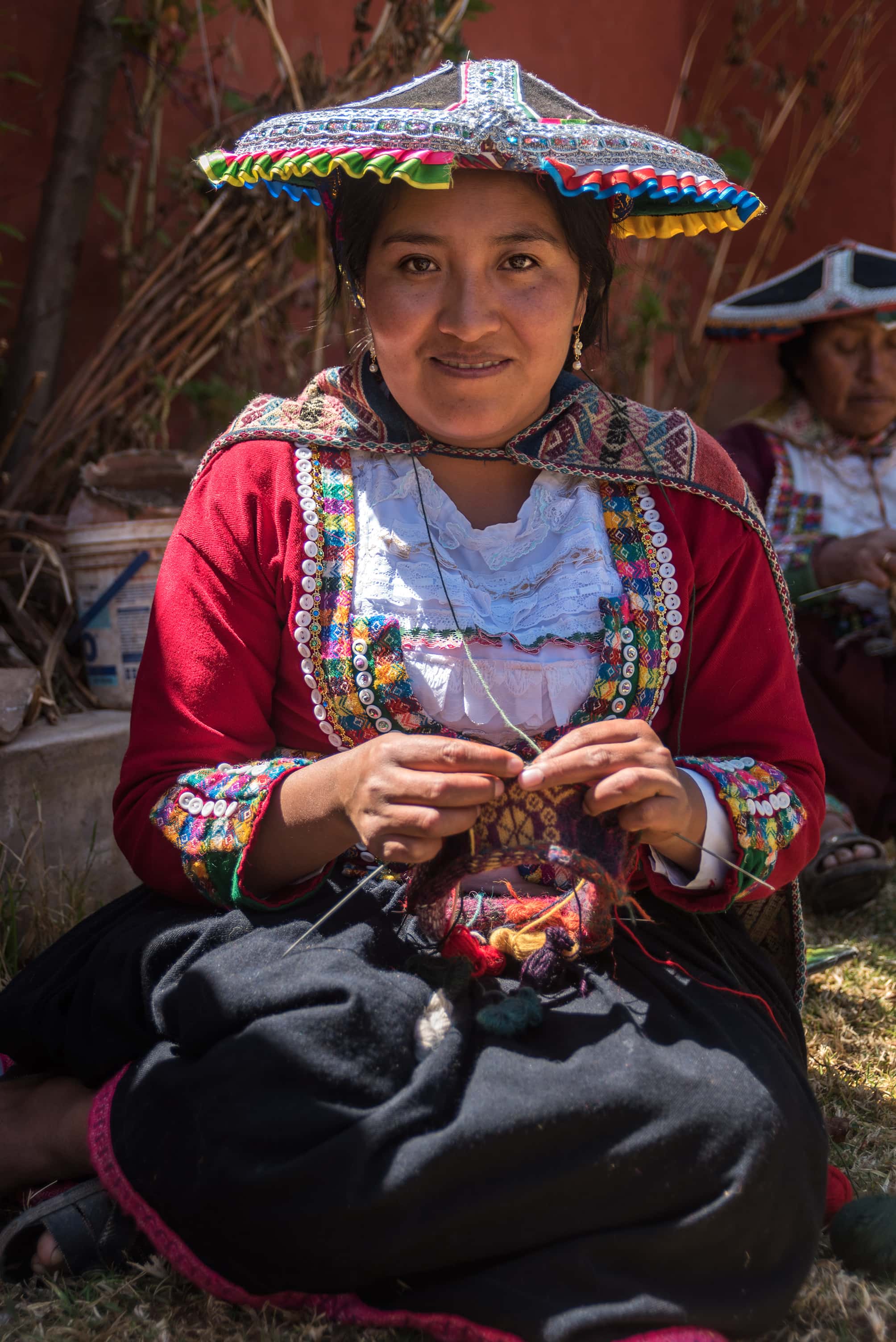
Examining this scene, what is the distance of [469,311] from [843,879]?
2.00 m

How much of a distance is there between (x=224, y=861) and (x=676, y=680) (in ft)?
2.44

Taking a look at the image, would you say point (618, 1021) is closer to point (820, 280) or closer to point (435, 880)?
point (435, 880)

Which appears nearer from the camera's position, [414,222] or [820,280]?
[414,222]

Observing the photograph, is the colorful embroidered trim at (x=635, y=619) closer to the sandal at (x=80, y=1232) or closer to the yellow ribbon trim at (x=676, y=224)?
the yellow ribbon trim at (x=676, y=224)

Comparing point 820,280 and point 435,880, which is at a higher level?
point 820,280

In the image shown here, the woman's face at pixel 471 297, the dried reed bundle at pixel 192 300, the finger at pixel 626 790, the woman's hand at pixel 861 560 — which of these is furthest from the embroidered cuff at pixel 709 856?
the dried reed bundle at pixel 192 300

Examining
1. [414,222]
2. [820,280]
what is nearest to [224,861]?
[414,222]

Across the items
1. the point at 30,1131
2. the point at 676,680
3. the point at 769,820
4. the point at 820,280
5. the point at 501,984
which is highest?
the point at 820,280

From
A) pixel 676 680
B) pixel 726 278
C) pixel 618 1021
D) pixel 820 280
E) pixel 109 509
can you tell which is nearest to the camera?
pixel 618 1021

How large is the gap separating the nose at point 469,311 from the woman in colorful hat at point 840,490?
81.0 inches

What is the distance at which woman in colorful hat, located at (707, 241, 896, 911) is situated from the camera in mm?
3633

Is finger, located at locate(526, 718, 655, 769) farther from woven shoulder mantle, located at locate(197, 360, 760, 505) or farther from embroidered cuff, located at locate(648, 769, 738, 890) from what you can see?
woven shoulder mantle, located at locate(197, 360, 760, 505)

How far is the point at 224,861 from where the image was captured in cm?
167

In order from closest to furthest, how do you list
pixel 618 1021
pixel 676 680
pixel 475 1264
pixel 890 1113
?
pixel 475 1264 → pixel 618 1021 → pixel 676 680 → pixel 890 1113
